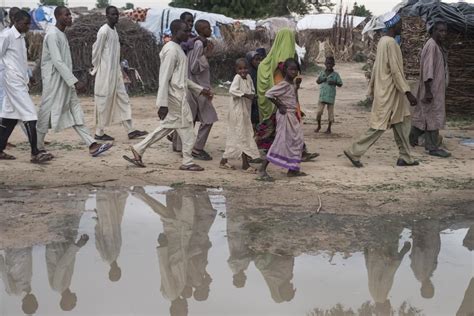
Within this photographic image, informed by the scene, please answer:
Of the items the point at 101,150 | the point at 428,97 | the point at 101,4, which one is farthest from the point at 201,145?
the point at 101,4

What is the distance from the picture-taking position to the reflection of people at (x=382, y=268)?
3.50 meters

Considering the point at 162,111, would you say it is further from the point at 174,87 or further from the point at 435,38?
the point at 435,38

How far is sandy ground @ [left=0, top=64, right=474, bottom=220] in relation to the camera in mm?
5512

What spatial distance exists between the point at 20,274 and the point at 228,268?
Result: 135 cm

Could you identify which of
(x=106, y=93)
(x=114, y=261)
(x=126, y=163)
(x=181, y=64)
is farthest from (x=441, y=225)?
(x=106, y=93)

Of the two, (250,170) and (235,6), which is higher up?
(235,6)

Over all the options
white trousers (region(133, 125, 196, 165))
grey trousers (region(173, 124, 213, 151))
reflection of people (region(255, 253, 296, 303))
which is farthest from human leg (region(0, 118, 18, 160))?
reflection of people (region(255, 253, 296, 303))

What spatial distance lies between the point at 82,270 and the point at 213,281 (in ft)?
2.87

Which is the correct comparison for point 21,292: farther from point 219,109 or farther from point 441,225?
point 219,109

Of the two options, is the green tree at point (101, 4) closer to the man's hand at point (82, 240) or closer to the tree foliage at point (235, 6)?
the tree foliage at point (235, 6)

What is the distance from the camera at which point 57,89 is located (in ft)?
22.8

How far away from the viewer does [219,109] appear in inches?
464

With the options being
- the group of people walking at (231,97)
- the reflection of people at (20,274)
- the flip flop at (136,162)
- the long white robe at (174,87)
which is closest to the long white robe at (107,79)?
the group of people walking at (231,97)

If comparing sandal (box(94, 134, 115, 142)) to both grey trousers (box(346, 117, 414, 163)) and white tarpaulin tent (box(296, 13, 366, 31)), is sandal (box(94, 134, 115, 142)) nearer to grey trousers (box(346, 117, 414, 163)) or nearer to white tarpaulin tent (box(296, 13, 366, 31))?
grey trousers (box(346, 117, 414, 163))
